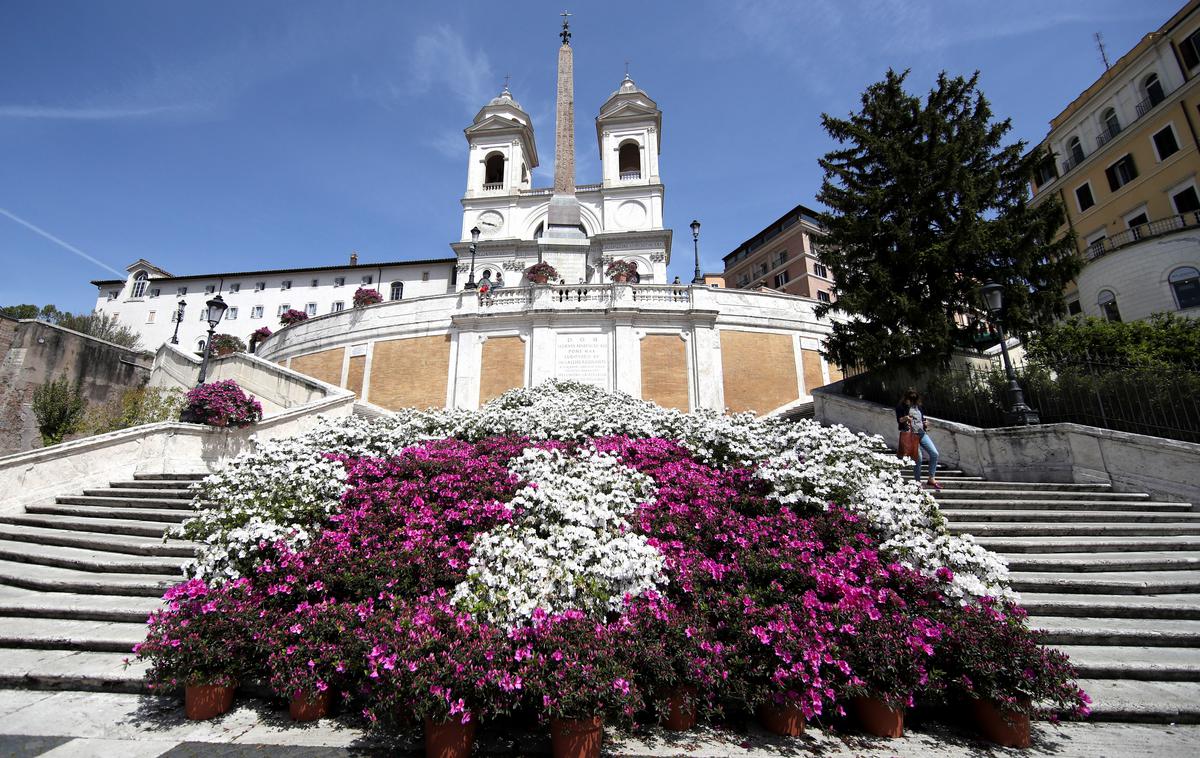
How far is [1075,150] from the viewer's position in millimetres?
29453

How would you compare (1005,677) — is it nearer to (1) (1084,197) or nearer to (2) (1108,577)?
(2) (1108,577)

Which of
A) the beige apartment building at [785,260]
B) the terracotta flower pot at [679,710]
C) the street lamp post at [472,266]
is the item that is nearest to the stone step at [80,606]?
the terracotta flower pot at [679,710]

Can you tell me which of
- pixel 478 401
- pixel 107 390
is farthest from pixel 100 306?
pixel 478 401

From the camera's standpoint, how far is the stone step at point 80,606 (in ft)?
16.4

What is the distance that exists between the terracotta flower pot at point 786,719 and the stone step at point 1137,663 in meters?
2.64

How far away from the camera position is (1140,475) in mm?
7918

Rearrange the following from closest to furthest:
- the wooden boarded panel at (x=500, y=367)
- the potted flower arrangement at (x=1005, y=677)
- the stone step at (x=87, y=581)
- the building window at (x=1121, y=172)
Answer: the potted flower arrangement at (x=1005, y=677)
the stone step at (x=87, y=581)
the wooden boarded panel at (x=500, y=367)
the building window at (x=1121, y=172)

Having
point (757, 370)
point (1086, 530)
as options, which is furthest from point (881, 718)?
point (757, 370)

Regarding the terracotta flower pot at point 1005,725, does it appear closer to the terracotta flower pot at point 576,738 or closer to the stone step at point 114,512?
the terracotta flower pot at point 576,738

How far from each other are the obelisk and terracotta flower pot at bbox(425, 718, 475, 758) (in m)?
32.5

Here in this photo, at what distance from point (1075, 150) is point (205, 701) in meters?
43.8

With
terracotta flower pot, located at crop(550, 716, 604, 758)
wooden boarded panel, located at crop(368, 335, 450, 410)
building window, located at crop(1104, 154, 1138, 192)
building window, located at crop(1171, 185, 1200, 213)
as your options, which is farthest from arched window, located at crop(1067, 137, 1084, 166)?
terracotta flower pot, located at crop(550, 716, 604, 758)

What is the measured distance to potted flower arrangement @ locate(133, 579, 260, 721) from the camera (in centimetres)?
353

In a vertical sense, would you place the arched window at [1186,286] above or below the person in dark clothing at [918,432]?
above
